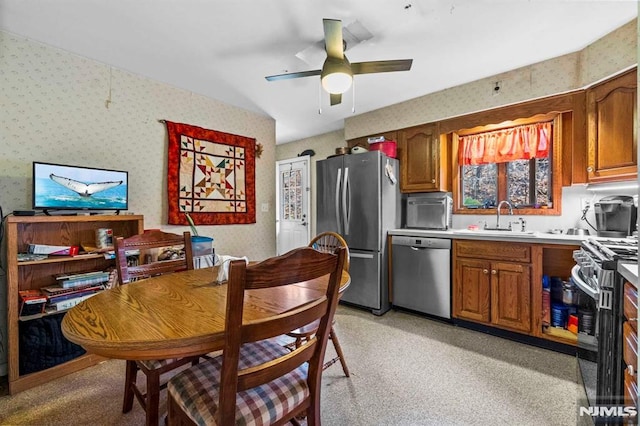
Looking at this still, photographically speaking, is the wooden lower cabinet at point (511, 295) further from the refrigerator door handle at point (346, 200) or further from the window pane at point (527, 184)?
the refrigerator door handle at point (346, 200)

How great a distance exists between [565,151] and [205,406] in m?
3.42

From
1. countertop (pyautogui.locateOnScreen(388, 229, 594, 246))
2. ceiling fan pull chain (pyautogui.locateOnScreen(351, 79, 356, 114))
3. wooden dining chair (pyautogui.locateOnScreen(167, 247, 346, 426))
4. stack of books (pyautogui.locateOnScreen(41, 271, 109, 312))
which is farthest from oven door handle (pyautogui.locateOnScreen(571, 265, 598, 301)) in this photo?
stack of books (pyautogui.locateOnScreen(41, 271, 109, 312))

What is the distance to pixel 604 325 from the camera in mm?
1298

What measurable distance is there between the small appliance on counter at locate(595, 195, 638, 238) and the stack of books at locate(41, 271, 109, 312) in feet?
12.9

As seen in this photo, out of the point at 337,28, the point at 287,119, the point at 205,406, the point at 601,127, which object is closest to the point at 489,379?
the point at 205,406

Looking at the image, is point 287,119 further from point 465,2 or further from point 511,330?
point 511,330

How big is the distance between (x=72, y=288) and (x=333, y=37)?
2.54m

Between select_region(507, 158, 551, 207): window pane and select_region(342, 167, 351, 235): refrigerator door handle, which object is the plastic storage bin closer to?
select_region(342, 167, 351, 235): refrigerator door handle

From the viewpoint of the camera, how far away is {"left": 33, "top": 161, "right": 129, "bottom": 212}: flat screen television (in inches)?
77.0

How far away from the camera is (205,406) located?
892 millimetres

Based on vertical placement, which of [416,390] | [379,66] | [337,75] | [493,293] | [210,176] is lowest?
[416,390]

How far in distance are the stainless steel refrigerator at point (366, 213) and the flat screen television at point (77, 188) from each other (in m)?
2.15

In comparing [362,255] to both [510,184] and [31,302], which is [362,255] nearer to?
[510,184]

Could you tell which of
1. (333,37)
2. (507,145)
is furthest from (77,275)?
(507,145)
